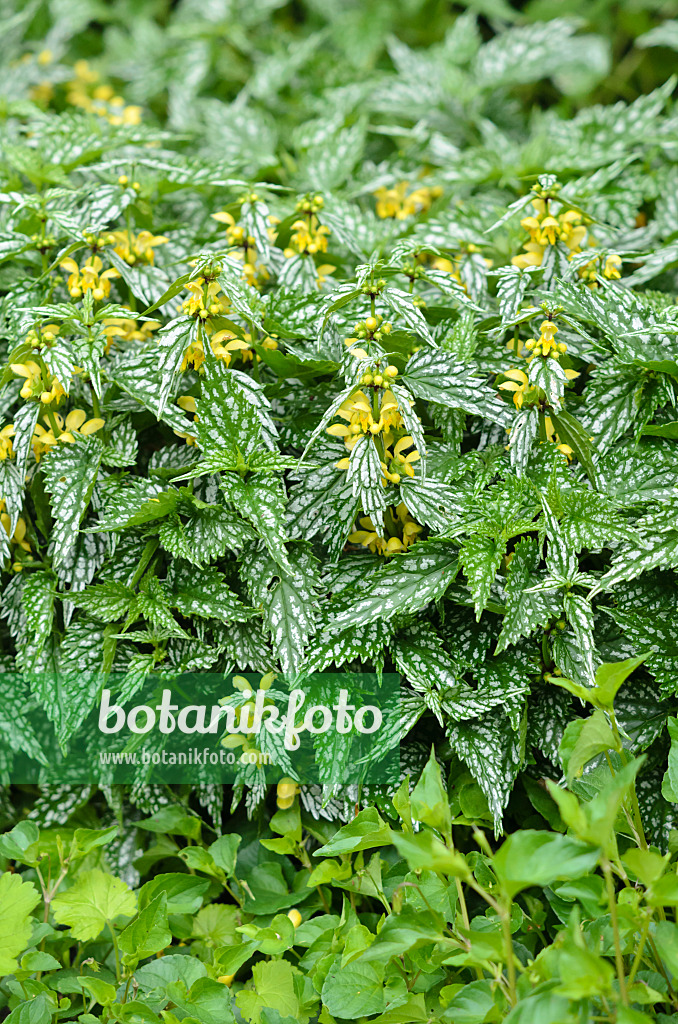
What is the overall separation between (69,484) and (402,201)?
932 millimetres

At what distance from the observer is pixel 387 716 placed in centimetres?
107

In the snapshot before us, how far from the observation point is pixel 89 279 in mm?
1183

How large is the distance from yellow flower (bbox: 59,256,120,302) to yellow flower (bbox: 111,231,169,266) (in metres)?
0.08

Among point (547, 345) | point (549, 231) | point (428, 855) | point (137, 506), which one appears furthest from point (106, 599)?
point (549, 231)

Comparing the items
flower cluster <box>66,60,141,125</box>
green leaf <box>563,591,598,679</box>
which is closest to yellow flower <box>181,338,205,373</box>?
green leaf <box>563,591,598,679</box>

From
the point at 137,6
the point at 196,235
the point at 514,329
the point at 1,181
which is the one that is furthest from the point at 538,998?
the point at 137,6

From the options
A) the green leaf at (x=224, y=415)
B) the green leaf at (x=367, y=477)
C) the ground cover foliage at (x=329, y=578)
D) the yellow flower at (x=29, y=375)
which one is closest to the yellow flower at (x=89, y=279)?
the ground cover foliage at (x=329, y=578)

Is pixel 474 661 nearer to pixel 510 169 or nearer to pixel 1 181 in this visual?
pixel 510 169

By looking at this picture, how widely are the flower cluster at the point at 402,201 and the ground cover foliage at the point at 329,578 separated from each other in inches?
8.2

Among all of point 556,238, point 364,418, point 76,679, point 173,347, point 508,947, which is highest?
point 556,238

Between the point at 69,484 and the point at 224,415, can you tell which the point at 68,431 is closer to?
the point at 69,484

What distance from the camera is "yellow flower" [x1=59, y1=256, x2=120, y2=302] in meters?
1.18

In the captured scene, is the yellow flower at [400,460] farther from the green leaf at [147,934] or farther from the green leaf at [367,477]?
the green leaf at [147,934]

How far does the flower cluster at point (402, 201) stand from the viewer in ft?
5.13
